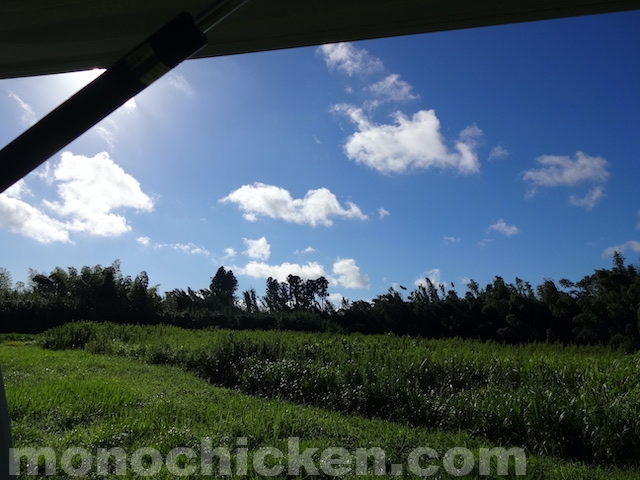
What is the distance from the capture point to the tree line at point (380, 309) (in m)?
9.50

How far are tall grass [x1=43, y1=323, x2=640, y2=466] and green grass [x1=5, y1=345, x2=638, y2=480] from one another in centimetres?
44

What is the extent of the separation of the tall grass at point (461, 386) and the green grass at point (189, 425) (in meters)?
0.44

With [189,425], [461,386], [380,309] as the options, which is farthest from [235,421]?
[380,309]

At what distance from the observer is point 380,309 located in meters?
14.4

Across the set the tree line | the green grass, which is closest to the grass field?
the green grass

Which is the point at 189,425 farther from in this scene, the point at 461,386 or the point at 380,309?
the point at 380,309

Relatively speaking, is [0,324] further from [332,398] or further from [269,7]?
[269,7]

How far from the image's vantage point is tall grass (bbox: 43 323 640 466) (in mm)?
3523

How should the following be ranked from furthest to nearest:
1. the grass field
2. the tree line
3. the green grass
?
the tree line < the green grass < the grass field

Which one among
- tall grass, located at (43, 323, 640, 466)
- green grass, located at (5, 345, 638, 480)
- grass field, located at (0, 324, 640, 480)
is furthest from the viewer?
tall grass, located at (43, 323, 640, 466)

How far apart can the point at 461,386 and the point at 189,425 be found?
9.34 ft

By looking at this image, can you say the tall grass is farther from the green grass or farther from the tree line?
the tree line

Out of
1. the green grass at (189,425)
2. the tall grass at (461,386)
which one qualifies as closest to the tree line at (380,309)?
the tall grass at (461,386)

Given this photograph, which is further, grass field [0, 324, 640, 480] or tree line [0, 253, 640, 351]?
tree line [0, 253, 640, 351]
